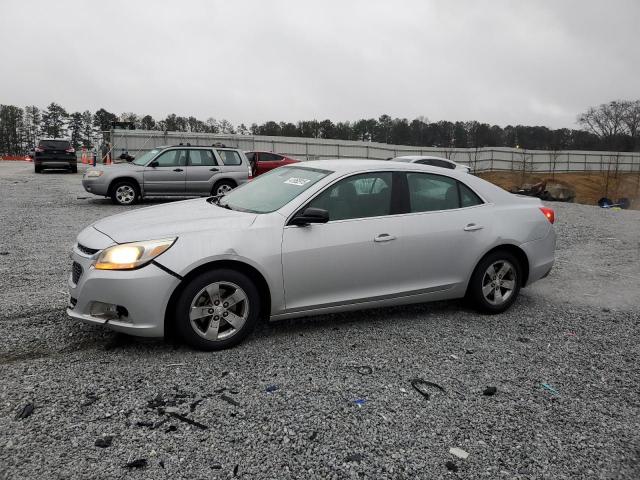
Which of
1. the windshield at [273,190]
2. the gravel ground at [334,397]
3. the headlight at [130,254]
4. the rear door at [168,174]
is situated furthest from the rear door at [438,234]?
the rear door at [168,174]

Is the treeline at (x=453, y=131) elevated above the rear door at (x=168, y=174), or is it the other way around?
the treeline at (x=453, y=131)

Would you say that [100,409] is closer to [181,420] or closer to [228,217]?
[181,420]

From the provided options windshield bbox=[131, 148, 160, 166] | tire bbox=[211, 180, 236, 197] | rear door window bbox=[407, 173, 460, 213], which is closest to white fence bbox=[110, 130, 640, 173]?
windshield bbox=[131, 148, 160, 166]

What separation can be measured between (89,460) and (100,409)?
506mm

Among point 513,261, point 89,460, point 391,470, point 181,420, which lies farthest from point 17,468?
point 513,261

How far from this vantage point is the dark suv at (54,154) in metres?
26.8

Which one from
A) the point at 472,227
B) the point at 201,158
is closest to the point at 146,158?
the point at 201,158

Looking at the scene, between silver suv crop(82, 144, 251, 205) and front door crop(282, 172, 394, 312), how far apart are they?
406 inches

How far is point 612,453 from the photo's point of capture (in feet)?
9.22

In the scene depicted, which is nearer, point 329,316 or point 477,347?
point 477,347

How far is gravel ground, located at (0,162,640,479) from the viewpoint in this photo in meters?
2.65

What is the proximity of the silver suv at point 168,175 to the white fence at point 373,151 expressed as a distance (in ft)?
58.8

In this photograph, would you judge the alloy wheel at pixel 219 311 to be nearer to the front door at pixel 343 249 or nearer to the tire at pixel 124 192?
the front door at pixel 343 249

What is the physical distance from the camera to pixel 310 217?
4.07 meters
